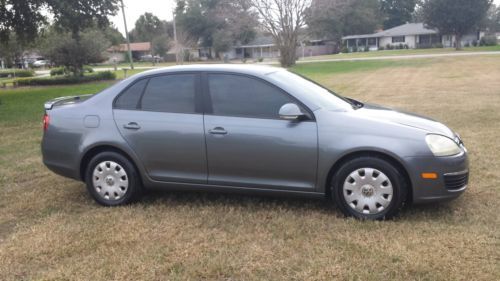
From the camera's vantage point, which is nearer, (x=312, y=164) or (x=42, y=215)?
(x=312, y=164)

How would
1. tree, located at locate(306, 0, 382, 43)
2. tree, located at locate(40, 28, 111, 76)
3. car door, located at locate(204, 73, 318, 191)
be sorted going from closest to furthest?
car door, located at locate(204, 73, 318, 191) < tree, located at locate(40, 28, 111, 76) < tree, located at locate(306, 0, 382, 43)

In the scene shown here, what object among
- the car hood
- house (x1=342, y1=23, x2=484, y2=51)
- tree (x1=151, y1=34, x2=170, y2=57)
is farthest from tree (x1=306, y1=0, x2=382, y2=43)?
the car hood

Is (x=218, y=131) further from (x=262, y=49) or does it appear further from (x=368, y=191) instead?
(x=262, y=49)

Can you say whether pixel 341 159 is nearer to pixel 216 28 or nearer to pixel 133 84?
pixel 133 84

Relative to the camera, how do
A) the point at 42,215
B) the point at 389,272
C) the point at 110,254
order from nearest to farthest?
the point at 389,272
the point at 110,254
the point at 42,215

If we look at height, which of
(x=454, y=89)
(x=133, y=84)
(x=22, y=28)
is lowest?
(x=454, y=89)

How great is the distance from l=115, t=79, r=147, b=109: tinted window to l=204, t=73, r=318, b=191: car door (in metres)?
0.78

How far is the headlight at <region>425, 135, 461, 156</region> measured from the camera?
14.7 ft

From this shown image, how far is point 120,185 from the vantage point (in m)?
5.29

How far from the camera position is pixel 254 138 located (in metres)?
4.78

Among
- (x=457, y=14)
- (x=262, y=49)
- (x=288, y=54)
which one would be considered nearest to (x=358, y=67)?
(x=288, y=54)

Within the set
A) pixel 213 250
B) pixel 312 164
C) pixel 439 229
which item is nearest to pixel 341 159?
pixel 312 164

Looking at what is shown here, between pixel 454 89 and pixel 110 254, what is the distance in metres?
14.8

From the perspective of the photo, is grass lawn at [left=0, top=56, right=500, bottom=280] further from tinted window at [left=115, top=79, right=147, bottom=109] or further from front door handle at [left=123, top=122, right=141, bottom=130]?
tinted window at [left=115, top=79, right=147, bottom=109]
